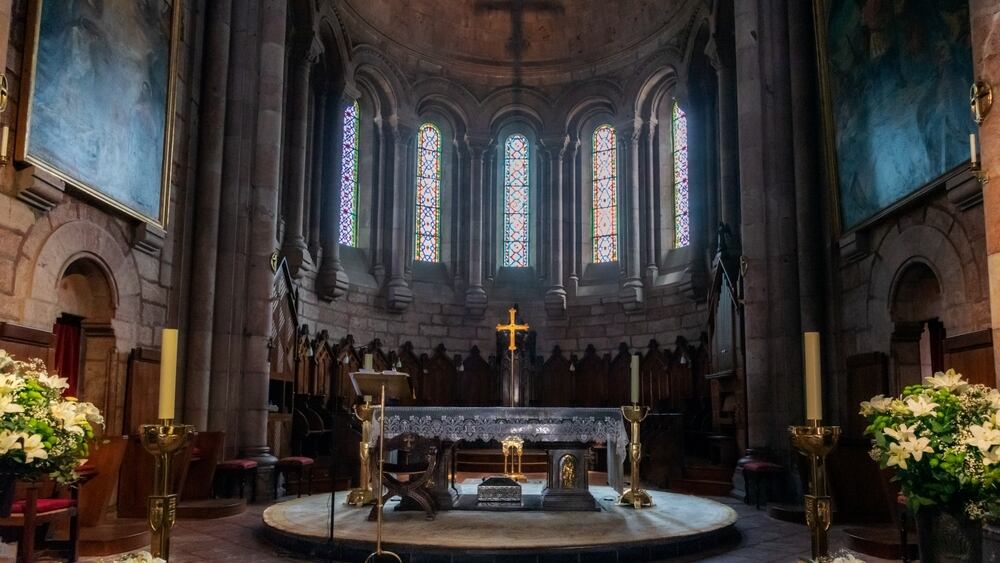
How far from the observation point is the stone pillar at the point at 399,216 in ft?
56.0

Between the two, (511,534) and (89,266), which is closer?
(511,534)

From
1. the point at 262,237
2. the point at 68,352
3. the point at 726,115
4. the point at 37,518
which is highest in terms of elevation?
the point at 726,115

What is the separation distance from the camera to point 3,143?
679 cm

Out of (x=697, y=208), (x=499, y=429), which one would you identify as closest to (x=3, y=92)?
(x=499, y=429)

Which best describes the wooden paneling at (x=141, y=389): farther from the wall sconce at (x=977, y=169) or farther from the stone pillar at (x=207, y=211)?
the wall sconce at (x=977, y=169)

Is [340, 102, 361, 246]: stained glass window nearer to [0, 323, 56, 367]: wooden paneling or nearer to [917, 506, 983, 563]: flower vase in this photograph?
[0, 323, 56, 367]: wooden paneling

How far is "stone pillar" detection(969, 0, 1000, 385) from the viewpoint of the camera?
5.73 metres

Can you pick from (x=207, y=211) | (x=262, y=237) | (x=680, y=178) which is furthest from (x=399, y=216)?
(x=207, y=211)

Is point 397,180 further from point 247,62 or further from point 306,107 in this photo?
point 247,62

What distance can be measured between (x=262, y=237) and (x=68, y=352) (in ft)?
10.1

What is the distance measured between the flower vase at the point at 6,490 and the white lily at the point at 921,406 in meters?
4.16

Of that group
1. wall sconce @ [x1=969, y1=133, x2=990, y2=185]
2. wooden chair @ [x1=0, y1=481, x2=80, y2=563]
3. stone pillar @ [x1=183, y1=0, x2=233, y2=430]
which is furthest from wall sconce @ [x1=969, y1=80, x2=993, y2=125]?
stone pillar @ [x1=183, y1=0, x2=233, y2=430]

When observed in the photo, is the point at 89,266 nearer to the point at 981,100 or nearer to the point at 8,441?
the point at 8,441

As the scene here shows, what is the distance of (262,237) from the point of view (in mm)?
11234
